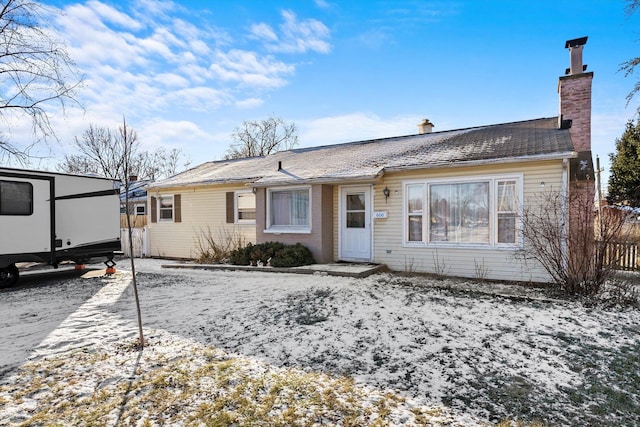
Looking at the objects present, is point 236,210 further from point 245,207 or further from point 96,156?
point 96,156

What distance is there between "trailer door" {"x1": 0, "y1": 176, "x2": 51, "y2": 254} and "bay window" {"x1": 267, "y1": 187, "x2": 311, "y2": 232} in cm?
573

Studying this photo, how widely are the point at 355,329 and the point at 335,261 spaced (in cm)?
557

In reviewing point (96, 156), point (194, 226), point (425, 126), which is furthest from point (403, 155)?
point (96, 156)

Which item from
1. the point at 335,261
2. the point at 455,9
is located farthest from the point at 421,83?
the point at 335,261

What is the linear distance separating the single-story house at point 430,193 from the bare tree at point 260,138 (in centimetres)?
2293

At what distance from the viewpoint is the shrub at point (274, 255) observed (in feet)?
32.3

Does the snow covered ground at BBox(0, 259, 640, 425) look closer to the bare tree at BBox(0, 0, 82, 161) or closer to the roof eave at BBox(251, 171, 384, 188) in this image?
the roof eave at BBox(251, 171, 384, 188)

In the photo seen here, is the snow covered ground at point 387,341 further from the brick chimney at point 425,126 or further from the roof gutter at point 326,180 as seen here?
the brick chimney at point 425,126

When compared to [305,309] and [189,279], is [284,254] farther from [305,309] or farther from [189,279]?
[305,309]

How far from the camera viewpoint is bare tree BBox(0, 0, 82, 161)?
9.94 m

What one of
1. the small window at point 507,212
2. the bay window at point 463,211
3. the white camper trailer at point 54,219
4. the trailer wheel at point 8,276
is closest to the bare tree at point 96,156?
Result: the white camper trailer at point 54,219

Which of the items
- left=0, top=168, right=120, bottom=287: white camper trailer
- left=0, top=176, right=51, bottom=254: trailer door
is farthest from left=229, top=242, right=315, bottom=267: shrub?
left=0, top=176, right=51, bottom=254: trailer door

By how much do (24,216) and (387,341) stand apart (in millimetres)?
8776

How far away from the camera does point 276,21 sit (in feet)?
33.8
